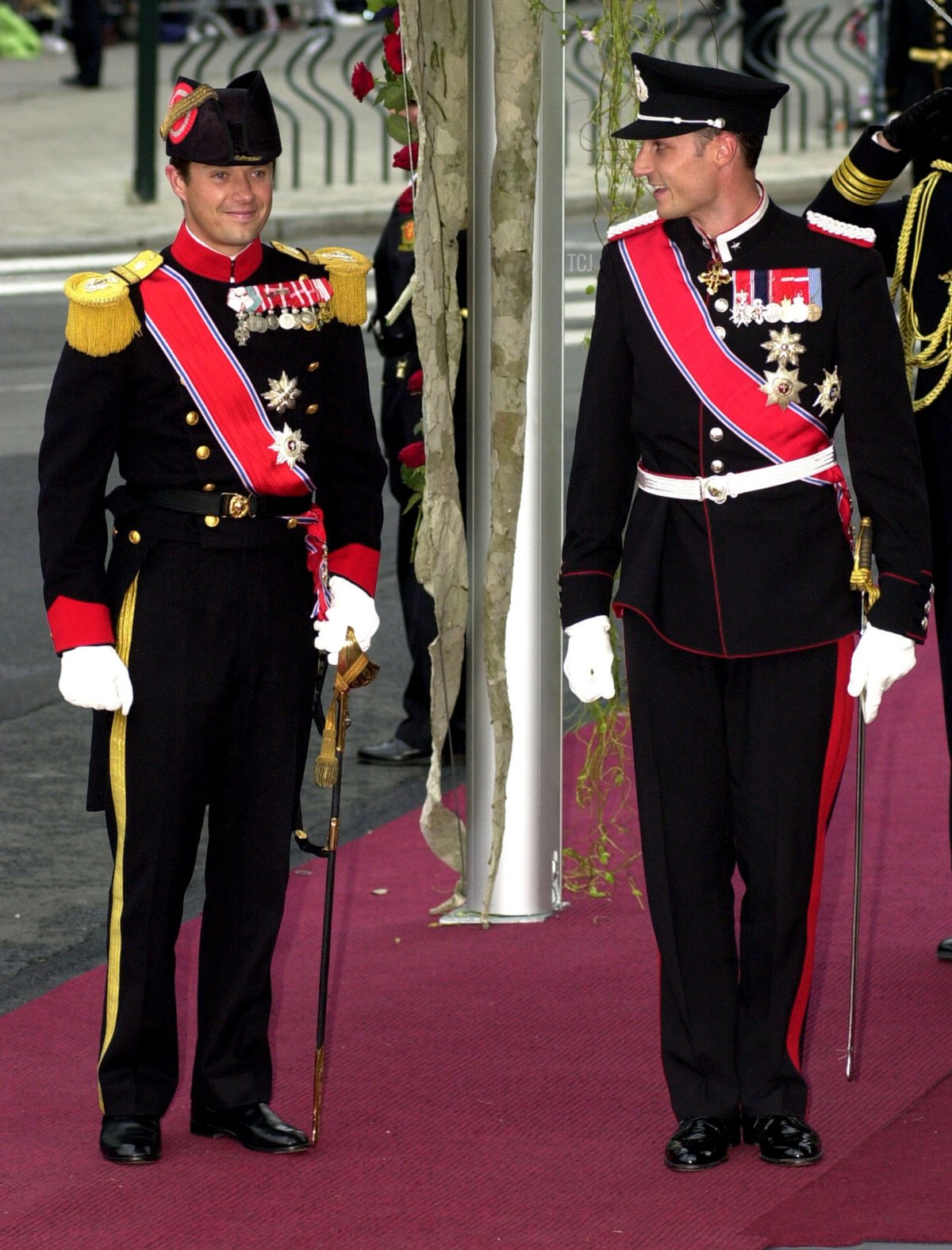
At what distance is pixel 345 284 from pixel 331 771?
0.86 m

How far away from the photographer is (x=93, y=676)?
12.8ft

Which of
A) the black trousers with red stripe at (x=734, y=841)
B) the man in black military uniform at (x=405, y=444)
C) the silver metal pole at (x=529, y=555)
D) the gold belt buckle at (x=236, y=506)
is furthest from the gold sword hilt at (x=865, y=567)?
the man in black military uniform at (x=405, y=444)

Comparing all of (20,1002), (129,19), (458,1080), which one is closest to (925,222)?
(458,1080)

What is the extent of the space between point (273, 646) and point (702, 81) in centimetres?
119

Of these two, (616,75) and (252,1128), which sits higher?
(616,75)

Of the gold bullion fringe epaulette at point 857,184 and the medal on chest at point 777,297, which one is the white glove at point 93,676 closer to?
the medal on chest at point 777,297

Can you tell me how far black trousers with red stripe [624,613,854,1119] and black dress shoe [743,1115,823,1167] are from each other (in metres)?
0.02

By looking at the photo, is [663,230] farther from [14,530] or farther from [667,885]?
[14,530]

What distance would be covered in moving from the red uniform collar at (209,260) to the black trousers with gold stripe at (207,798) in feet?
1.51

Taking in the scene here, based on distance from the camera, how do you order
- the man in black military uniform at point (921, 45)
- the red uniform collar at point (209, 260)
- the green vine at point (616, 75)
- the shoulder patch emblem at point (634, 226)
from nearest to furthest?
1. the red uniform collar at point (209, 260)
2. the shoulder patch emblem at point (634, 226)
3. the green vine at point (616, 75)
4. the man in black military uniform at point (921, 45)

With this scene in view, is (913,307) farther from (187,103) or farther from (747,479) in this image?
(187,103)

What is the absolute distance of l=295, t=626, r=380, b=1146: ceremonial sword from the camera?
4160mm

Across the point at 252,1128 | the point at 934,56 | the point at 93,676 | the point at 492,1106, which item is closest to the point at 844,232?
the point at 93,676

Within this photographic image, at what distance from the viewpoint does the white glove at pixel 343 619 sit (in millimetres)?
4125
